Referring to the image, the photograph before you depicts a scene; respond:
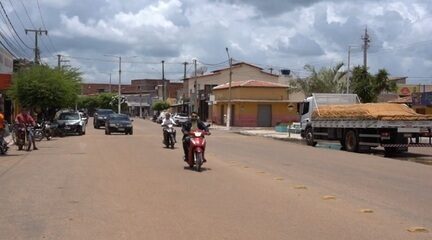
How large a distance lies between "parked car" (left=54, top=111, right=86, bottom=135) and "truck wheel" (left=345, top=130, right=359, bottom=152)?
18.7 metres

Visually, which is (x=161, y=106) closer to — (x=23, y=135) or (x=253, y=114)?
(x=253, y=114)

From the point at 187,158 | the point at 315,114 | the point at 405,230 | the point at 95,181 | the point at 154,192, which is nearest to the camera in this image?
the point at 405,230

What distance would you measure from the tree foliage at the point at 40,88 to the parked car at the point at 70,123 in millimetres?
1715

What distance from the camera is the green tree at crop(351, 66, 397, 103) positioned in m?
56.9

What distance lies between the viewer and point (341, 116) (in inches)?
1132

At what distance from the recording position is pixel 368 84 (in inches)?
2249

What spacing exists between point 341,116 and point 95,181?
55.4ft

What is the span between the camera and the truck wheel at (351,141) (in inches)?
1081

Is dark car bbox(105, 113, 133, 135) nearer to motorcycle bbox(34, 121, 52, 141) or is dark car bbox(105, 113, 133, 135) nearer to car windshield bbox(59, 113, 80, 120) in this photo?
car windshield bbox(59, 113, 80, 120)

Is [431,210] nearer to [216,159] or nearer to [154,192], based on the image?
[154,192]

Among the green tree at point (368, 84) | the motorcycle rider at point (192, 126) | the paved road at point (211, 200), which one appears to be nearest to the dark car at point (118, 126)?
the paved road at point (211, 200)

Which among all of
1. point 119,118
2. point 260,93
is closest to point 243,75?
point 260,93

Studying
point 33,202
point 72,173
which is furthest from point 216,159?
point 33,202

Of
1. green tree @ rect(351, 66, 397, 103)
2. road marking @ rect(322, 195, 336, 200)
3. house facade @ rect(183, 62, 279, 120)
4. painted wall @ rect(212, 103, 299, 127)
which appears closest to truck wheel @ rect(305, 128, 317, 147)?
road marking @ rect(322, 195, 336, 200)
